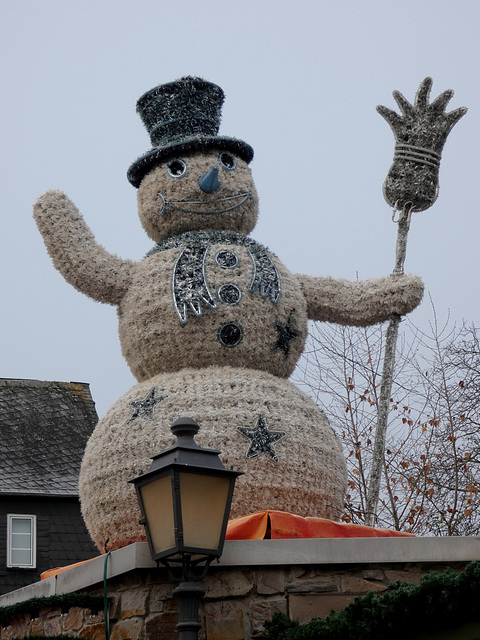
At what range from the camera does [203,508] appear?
4578mm

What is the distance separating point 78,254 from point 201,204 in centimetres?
91

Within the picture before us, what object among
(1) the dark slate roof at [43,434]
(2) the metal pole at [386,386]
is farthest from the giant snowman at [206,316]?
(1) the dark slate roof at [43,434]

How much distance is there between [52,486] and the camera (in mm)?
15234

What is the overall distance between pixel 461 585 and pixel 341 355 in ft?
28.0

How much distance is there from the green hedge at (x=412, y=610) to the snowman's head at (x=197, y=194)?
319 cm

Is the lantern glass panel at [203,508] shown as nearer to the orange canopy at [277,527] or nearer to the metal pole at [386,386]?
the orange canopy at [277,527]

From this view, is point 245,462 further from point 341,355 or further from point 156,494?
point 341,355

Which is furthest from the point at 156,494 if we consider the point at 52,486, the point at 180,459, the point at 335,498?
the point at 52,486

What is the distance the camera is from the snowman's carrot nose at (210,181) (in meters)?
6.93

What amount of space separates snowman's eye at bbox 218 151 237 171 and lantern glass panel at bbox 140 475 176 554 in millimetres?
3081

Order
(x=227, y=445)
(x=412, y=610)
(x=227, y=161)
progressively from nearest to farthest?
(x=412, y=610), (x=227, y=445), (x=227, y=161)

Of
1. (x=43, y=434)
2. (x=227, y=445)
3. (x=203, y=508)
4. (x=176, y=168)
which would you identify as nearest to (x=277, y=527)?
(x=227, y=445)

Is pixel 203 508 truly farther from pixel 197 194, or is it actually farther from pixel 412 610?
pixel 197 194

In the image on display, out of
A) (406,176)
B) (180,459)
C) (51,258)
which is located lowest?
(180,459)
